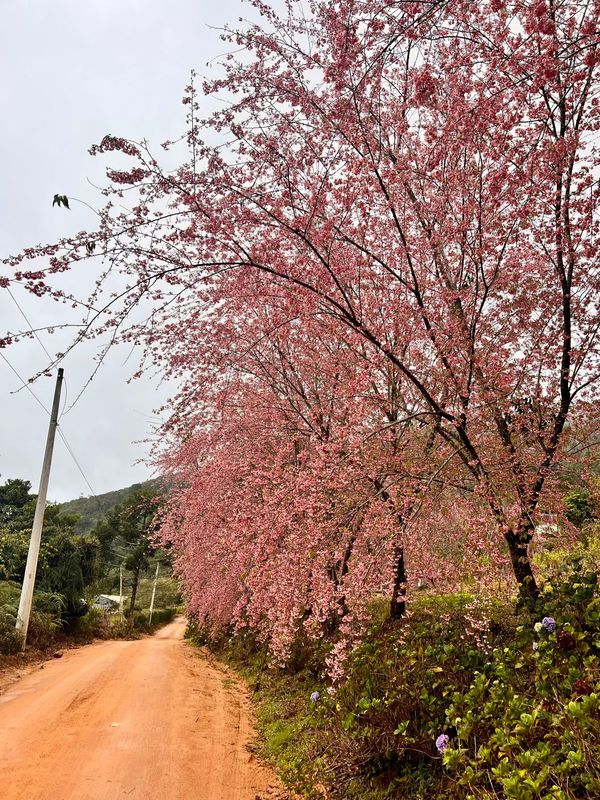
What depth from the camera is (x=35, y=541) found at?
12.4 metres

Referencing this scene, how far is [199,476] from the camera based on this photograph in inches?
368

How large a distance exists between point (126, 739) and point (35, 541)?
8293mm

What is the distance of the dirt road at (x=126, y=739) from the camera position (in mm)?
4312

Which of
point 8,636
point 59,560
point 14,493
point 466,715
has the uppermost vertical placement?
point 14,493

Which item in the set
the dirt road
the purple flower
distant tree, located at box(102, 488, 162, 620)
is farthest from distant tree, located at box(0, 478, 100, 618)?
the purple flower

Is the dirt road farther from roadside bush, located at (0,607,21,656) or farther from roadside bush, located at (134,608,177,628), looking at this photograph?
roadside bush, located at (134,608,177,628)

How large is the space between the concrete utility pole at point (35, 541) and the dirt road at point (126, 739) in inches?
122

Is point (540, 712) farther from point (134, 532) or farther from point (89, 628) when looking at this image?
point (134, 532)

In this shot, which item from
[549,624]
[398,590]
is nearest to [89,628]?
[398,590]

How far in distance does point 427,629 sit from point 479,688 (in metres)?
1.99

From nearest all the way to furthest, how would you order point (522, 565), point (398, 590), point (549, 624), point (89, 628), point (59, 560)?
1. point (549, 624)
2. point (522, 565)
3. point (398, 590)
4. point (59, 560)
5. point (89, 628)

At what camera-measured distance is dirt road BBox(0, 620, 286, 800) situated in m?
4.31

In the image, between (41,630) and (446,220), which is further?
(41,630)

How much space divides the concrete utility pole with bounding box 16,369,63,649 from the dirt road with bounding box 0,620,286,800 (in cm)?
309
